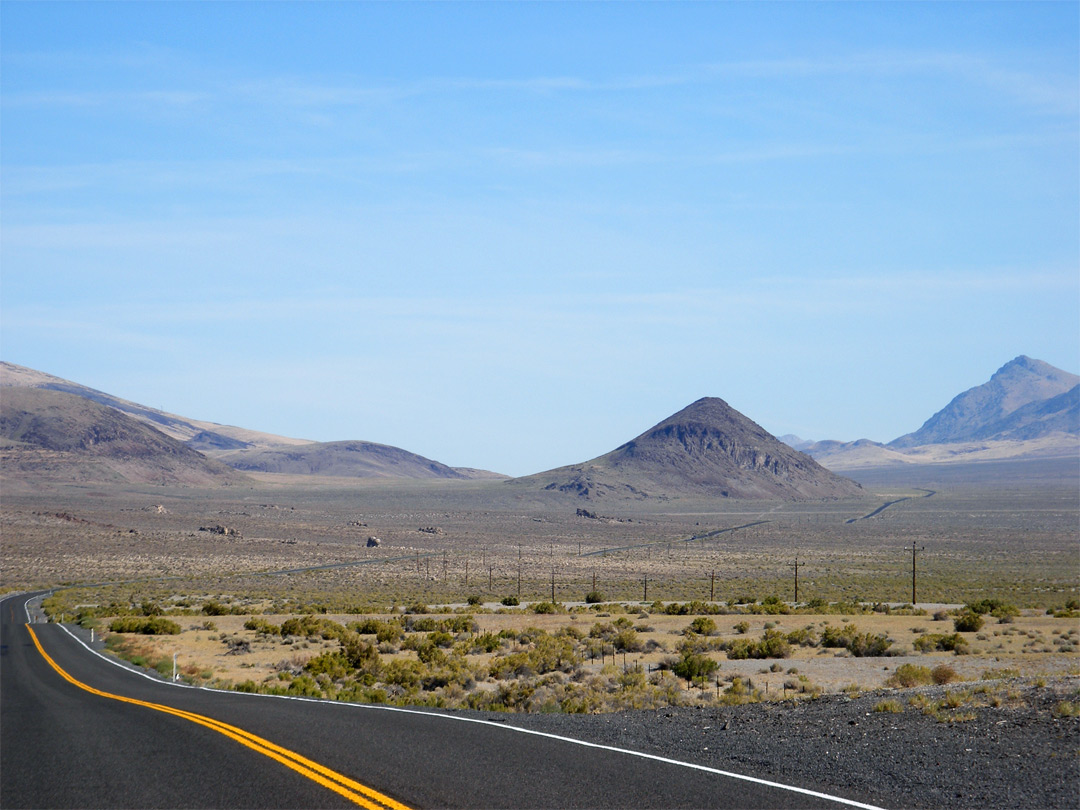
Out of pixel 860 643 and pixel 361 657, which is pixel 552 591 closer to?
pixel 860 643

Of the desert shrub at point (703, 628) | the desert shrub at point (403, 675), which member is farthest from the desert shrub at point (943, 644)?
the desert shrub at point (403, 675)

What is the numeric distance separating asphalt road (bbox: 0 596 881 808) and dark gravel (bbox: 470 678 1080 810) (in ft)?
2.68

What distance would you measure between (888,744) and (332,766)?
6.09 metres

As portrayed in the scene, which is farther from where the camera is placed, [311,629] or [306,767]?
[311,629]

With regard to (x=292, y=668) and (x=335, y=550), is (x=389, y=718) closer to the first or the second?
(x=292, y=668)

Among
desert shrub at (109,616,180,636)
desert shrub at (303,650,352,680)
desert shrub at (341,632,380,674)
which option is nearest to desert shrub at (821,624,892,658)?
desert shrub at (341,632,380,674)

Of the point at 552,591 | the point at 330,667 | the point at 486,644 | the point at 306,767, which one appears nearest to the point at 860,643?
the point at 486,644

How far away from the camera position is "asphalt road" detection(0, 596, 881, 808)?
7.62 meters

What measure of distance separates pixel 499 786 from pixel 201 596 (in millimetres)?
55048

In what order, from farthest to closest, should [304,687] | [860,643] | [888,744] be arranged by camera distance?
[860,643] < [304,687] < [888,744]

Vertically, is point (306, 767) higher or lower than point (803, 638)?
higher

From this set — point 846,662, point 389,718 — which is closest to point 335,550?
point 846,662

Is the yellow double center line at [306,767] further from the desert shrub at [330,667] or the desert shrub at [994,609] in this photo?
the desert shrub at [994,609]

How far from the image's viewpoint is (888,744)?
982 centimetres
